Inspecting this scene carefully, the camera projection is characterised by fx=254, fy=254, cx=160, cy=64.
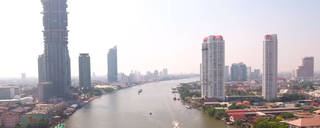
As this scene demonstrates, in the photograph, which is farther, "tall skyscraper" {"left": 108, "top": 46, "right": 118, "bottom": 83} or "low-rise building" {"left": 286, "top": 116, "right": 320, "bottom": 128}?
"tall skyscraper" {"left": 108, "top": 46, "right": 118, "bottom": 83}

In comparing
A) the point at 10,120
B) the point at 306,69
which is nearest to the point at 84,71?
the point at 10,120

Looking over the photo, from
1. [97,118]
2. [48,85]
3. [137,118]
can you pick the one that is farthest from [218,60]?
[48,85]

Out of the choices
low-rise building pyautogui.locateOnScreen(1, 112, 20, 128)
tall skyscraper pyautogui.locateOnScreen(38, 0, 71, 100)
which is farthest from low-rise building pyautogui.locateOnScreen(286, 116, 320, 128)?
tall skyscraper pyautogui.locateOnScreen(38, 0, 71, 100)

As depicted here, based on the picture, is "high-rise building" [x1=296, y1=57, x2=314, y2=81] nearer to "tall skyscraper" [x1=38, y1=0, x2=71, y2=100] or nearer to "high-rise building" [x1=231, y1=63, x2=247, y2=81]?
"high-rise building" [x1=231, y1=63, x2=247, y2=81]

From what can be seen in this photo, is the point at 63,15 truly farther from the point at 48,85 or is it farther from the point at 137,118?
the point at 137,118

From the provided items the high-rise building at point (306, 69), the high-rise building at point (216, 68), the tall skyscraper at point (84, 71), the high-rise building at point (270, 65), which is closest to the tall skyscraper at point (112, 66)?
the tall skyscraper at point (84, 71)

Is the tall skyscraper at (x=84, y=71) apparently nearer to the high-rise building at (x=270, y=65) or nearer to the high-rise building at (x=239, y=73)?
the high-rise building at (x=270, y=65)
